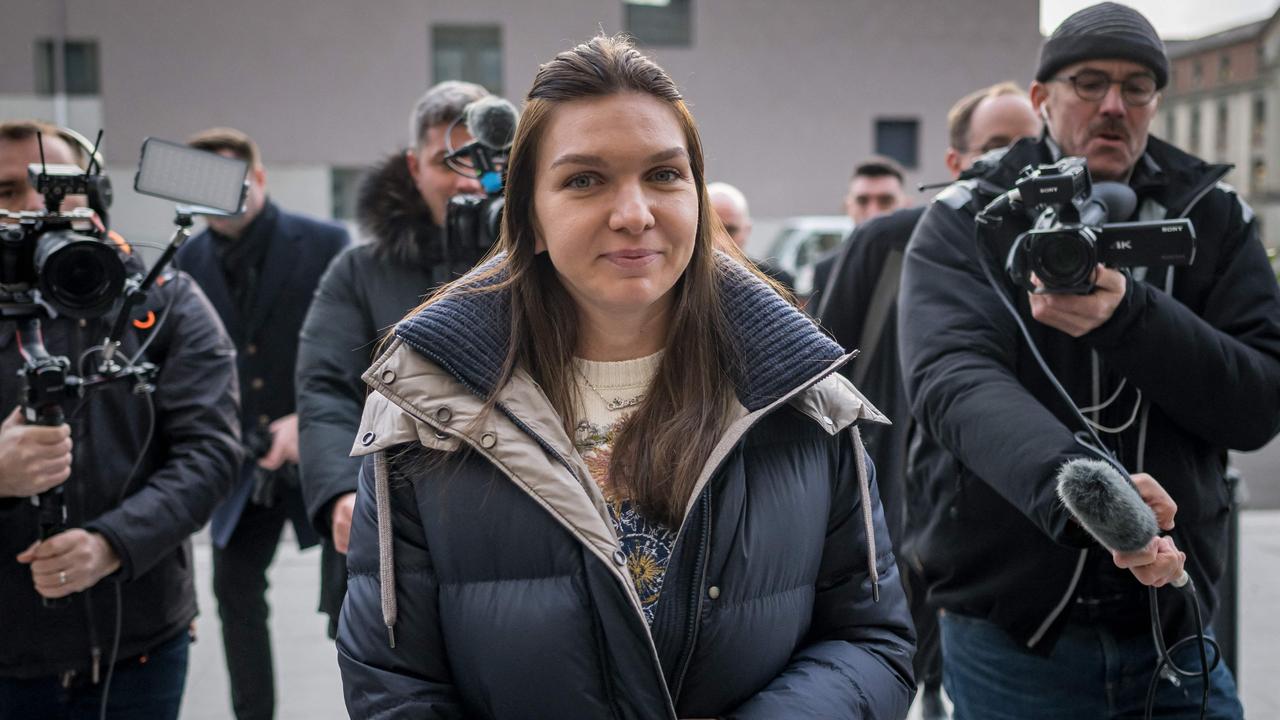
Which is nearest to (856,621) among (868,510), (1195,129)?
(868,510)

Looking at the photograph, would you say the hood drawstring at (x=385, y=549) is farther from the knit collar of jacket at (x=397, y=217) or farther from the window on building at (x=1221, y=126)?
the window on building at (x=1221, y=126)

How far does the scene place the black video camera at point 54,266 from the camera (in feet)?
9.01

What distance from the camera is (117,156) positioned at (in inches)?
836

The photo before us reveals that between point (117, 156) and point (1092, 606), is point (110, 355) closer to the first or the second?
point (1092, 606)

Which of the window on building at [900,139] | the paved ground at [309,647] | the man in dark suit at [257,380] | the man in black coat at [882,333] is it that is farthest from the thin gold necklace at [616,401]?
the window on building at [900,139]

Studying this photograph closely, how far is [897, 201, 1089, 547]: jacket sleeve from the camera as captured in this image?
7.61ft

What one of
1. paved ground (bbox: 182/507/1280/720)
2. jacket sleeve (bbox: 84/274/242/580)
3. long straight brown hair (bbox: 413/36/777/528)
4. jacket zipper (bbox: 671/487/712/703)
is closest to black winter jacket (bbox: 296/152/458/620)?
jacket sleeve (bbox: 84/274/242/580)

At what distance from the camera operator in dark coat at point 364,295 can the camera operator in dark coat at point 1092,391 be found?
1.43 metres

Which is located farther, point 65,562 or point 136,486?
point 136,486

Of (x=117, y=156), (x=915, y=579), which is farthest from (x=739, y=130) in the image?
(x=915, y=579)

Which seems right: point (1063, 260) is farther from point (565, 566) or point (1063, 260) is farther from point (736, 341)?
point (565, 566)

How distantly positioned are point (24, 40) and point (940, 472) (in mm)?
20380

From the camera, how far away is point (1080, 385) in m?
2.62

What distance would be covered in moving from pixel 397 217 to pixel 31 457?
50.9 inches
